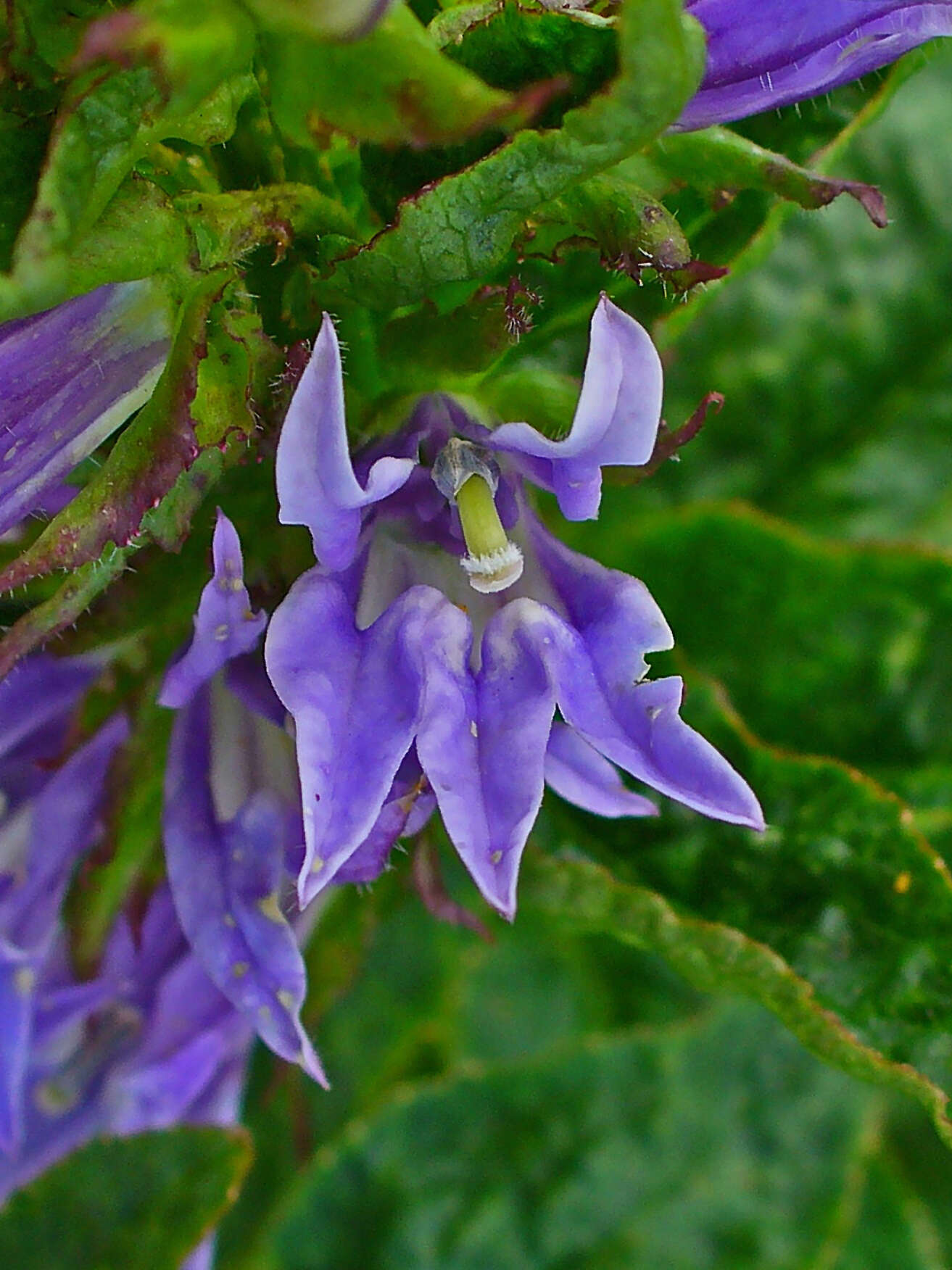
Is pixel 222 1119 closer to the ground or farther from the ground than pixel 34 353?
closer to the ground

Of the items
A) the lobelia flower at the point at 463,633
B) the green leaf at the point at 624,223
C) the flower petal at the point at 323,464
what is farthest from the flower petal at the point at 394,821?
the green leaf at the point at 624,223

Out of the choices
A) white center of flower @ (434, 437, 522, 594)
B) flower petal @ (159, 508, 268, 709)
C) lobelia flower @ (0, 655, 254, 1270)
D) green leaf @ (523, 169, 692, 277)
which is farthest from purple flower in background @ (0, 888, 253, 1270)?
green leaf @ (523, 169, 692, 277)

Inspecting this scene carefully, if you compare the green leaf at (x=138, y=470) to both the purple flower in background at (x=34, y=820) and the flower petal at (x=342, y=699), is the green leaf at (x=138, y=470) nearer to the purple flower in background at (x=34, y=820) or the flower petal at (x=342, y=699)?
the flower petal at (x=342, y=699)

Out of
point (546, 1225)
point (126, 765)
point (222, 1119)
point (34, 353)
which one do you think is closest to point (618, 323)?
point (34, 353)

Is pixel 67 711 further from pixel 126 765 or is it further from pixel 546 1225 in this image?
pixel 546 1225

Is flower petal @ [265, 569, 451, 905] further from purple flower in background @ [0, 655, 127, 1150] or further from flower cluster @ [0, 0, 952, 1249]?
purple flower in background @ [0, 655, 127, 1150]

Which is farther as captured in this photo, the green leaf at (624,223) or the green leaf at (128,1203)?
the green leaf at (128,1203)

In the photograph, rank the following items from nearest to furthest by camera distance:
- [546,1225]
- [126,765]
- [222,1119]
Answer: [126,765], [222,1119], [546,1225]
